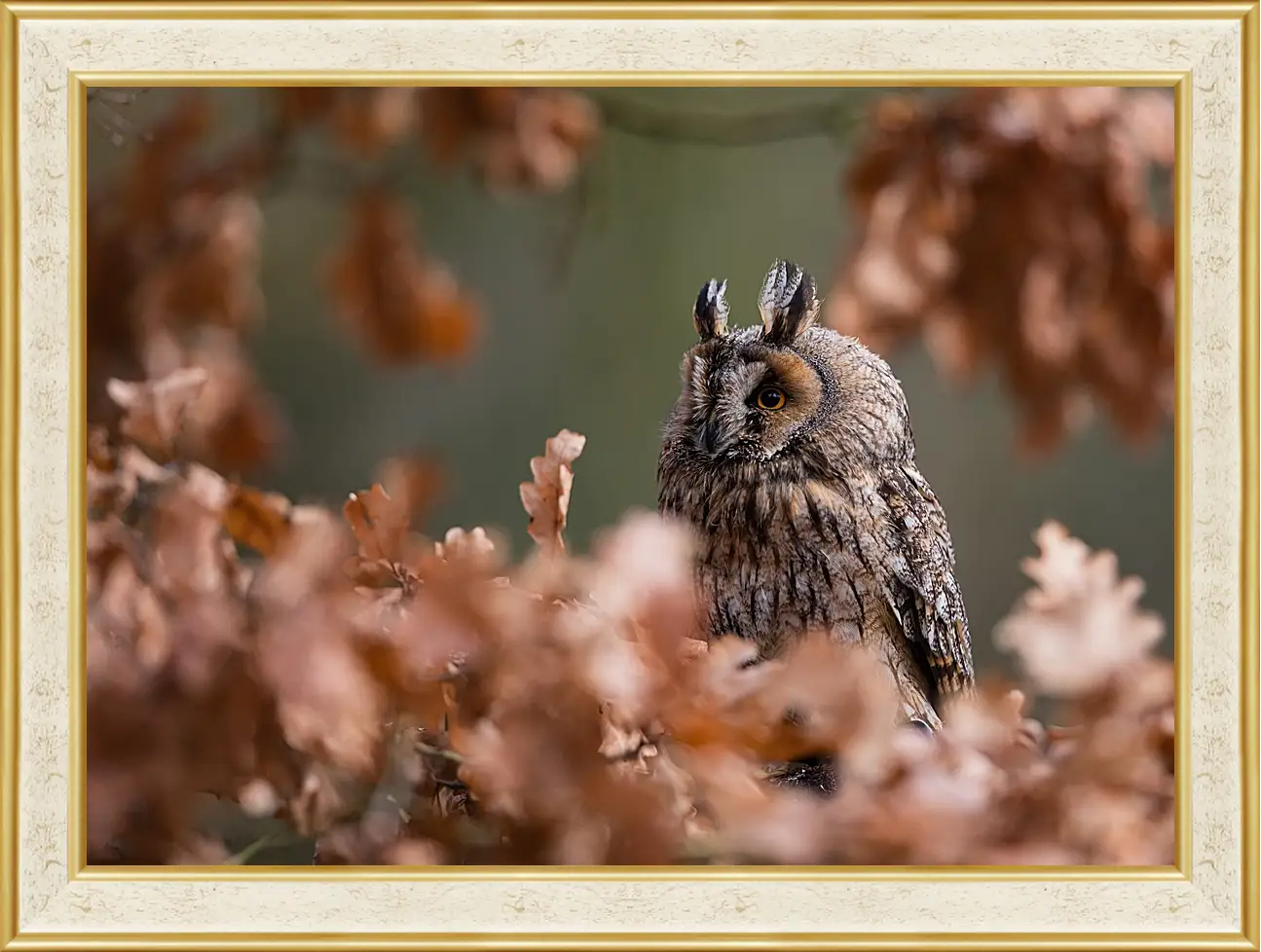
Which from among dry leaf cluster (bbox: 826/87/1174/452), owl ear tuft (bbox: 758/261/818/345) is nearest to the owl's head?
owl ear tuft (bbox: 758/261/818/345)

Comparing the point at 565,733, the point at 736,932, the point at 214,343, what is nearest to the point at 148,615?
the point at 565,733

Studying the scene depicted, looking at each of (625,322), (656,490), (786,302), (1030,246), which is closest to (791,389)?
(786,302)

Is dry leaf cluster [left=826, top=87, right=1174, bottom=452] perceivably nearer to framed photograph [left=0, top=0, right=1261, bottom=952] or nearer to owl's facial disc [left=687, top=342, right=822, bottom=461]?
framed photograph [left=0, top=0, right=1261, bottom=952]

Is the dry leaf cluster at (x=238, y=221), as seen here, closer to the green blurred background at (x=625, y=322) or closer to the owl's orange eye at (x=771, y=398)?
the green blurred background at (x=625, y=322)

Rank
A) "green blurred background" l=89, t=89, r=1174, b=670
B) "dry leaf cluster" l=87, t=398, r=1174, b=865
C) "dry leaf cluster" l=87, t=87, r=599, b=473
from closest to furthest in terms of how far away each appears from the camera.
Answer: "dry leaf cluster" l=87, t=398, r=1174, b=865 → "dry leaf cluster" l=87, t=87, r=599, b=473 → "green blurred background" l=89, t=89, r=1174, b=670

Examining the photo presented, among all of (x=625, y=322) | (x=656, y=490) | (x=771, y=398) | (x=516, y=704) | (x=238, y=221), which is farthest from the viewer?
(x=625, y=322)

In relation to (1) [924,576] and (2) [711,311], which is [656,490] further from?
(1) [924,576]

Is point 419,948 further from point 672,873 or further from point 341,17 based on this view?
point 341,17
